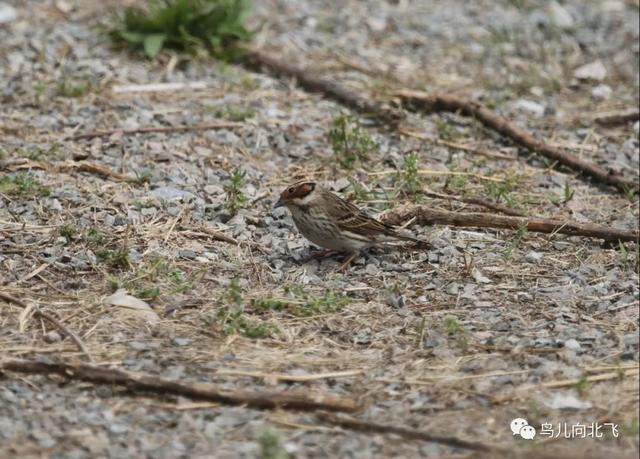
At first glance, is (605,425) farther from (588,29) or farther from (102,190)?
(588,29)

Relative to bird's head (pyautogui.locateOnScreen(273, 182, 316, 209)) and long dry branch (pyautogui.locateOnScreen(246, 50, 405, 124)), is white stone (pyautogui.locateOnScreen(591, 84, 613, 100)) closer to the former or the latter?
long dry branch (pyautogui.locateOnScreen(246, 50, 405, 124))

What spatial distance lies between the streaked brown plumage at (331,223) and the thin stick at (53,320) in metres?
1.88

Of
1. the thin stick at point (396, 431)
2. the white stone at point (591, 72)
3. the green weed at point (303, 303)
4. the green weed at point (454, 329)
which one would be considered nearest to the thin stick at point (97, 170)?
the green weed at point (303, 303)

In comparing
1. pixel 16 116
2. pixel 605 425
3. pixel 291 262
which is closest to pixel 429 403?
pixel 605 425

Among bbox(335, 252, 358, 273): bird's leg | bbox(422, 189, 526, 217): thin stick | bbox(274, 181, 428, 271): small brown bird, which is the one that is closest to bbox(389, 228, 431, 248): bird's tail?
bbox(274, 181, 428, 271): small brown bird

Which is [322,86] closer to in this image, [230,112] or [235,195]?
[230,112]

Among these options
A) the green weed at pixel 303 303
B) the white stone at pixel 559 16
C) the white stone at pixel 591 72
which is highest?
the white stone at pixel 559 16

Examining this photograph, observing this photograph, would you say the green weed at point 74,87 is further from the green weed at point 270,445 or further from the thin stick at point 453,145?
the green weed at point 270,445

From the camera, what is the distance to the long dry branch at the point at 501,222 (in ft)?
25.9

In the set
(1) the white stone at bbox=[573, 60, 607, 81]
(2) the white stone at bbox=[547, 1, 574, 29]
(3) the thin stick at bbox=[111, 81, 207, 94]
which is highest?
(2) the white stone at bbox=[547, 1, 574, 29]

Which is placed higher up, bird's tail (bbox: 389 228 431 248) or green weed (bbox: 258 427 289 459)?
green weed (bbox: 258 427 289 459)

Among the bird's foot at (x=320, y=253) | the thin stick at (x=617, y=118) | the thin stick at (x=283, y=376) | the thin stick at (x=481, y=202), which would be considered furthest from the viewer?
the thin stick at (x=617, y=118)

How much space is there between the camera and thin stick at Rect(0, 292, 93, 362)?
6.27m

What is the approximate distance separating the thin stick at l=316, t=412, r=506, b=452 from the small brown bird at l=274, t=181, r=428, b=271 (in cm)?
219
